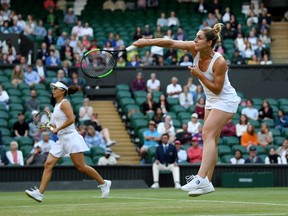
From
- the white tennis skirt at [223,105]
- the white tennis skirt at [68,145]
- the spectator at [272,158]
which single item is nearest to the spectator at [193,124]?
the spectator at [272,158]

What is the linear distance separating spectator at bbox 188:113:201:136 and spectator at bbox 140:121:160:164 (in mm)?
1009

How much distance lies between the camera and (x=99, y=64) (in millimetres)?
11773

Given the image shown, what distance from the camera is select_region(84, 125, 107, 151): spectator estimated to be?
884 inches

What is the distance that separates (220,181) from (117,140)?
3.63 meters

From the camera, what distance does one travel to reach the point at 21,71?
24922mm

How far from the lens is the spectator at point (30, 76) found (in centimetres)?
2494

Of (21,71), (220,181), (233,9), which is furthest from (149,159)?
(233,9)

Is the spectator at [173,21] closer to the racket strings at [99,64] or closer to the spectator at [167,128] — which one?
the spectator at [167,128]

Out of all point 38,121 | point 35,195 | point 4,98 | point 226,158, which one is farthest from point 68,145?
point 4,98

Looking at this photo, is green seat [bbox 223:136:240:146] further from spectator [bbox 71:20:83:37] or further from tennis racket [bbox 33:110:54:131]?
tennis racket [bbox 33:110:54:131]

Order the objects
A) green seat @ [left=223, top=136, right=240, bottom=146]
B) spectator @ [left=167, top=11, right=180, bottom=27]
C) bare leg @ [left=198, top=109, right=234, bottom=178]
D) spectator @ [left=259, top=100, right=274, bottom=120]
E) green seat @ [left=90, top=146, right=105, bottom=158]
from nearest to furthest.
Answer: bare leg @ [left=198, top=109, right=234, bottom=178] → green seat @ [left=90, top=146, right=105, bottom=158] → green seat @ [left=223, top=136, right=240, bottom=146] → spectator @ [left=259, top=100, right=274, bottom=120] → spectator @ [left=167, top=11, right=180, bottom=27]

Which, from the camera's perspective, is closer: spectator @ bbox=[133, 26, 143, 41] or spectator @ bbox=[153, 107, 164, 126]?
spectator @ bbox=[153, 107, 164, 126]

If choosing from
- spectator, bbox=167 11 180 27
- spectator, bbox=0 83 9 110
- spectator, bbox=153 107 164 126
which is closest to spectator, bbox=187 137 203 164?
spectator, bbox=153 107 164 126

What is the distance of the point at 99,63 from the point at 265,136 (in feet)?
41.1
